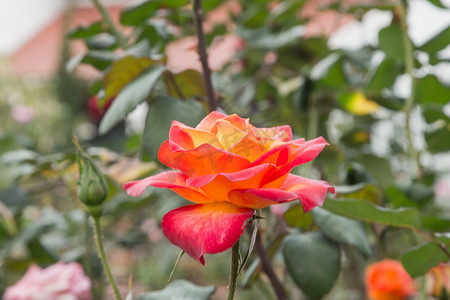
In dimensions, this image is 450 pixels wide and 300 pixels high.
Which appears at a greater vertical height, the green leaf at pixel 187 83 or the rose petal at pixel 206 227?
the rose petal at pixel 206 227

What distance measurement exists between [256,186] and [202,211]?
3cm

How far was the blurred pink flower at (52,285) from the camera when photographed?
1.88ft

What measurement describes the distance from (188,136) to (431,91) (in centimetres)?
45

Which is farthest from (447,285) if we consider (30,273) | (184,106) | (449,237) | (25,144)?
(25,144)

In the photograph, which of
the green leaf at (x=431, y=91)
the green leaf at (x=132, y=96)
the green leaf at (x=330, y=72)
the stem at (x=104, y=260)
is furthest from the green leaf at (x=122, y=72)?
the green leaf at (x=431, y=91)

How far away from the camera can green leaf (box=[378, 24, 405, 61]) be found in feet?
1.65

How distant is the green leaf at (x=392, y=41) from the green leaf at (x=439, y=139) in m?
0.13

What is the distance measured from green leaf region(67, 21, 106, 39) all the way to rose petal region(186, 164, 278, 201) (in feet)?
1.39

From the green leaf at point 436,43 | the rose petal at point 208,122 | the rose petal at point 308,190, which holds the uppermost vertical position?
the rose petal at point 208,122

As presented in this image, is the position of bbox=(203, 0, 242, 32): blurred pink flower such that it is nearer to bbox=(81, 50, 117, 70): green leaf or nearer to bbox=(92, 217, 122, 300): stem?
bbox=(81, 50, 117, 70): green leaf

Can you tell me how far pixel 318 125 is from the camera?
0.73 m

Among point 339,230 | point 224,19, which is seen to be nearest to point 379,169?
point 339,230

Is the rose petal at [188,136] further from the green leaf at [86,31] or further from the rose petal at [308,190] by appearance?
the green leaf at [86,31]

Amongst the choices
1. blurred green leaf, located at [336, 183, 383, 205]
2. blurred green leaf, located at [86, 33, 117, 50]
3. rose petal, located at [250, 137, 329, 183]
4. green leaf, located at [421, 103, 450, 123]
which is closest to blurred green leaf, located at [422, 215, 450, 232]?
blurred green leaf, located at [336, 183, 383, 205]
